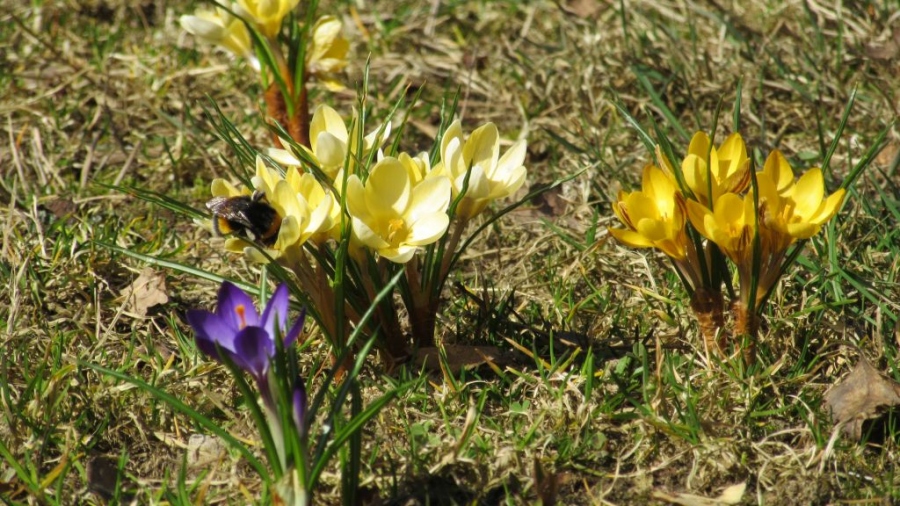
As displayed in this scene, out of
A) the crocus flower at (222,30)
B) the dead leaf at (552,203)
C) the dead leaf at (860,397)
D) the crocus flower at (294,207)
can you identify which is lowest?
the dead leaf at (860,397)

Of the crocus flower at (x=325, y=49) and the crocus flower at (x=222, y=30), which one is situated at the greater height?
the crocus flower at (x=222, y=30)

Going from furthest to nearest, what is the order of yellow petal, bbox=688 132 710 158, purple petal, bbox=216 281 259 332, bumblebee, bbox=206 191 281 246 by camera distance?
yellow petal, bbox=688 132 710 158, bumblebee, bbox=206 191 281 246, purple petal, bbox=216 281 259 332

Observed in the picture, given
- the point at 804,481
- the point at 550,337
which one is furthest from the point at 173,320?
the point at 804,481

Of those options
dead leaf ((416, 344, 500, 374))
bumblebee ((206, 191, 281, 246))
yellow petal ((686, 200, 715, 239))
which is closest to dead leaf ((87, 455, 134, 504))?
bumblebee ((206, 191, 281, 246))

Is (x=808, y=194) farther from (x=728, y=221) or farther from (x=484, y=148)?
(x=484, y=148)

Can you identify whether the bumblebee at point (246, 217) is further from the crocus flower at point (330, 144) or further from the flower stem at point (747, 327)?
the flower stem at point (747, 327)

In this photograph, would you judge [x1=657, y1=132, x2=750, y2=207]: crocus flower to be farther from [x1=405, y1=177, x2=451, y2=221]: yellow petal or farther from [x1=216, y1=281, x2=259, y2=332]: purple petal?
[x1=216, y1=281, x2=259, y2=332]: purple petal

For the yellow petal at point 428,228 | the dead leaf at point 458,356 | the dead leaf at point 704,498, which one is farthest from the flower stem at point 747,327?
the yellow petal at point 428,228
